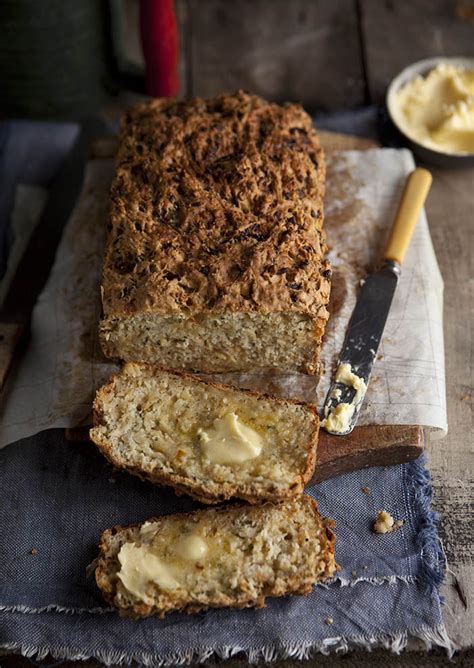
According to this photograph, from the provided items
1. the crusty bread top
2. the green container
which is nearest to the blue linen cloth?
the crusty bread top

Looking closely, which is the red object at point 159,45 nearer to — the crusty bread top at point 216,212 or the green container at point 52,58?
the green container at point 52,58

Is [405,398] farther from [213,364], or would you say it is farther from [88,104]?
[88,104]

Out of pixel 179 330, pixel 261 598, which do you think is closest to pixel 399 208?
pixel 179 330

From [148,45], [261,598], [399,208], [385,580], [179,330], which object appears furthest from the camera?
[148,45]

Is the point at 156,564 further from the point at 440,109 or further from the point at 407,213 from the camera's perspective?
the point at 440,109

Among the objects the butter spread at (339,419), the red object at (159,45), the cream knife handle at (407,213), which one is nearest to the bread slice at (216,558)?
the butter spread at (339,419)

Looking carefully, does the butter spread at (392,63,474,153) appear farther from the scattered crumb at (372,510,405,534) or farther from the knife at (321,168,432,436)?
the scattered crumb at (372,510,405,534)
